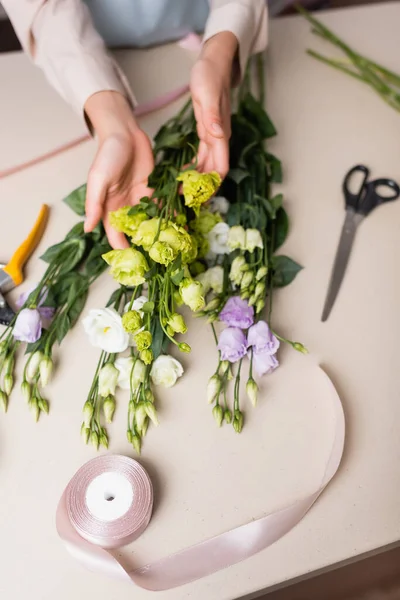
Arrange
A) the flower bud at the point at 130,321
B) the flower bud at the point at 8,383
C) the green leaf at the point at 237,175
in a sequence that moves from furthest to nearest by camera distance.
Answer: the green leaf at the point at 237,175 < the flower bud at the point at 8,383 < the flower bud at the point at 130,321

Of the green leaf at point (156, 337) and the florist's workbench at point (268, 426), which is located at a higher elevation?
the green leaf at point (156, 337)

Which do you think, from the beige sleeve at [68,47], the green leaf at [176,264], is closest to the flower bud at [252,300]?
the green leaf at [176,264]

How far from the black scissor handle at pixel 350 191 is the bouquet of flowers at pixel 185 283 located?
9 cm

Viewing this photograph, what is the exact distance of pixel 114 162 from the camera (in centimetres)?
60

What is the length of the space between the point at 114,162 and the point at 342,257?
0.28 metres

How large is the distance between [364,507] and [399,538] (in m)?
0.04

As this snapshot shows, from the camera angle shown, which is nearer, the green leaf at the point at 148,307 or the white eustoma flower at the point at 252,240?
the green leaf at the point at 148,307

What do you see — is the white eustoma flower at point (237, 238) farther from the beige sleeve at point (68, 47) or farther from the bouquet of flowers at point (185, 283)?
the beige sleeve at point (68, 47)

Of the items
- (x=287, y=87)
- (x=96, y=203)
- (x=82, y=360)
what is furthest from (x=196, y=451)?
(x=287, y=87)

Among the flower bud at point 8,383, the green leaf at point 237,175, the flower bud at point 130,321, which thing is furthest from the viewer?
the green leaf at point 237,175

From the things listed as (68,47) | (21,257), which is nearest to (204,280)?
(21,257)

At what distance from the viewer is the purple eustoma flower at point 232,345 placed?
0.56m

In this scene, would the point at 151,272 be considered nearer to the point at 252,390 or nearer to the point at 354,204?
the point at 252,390

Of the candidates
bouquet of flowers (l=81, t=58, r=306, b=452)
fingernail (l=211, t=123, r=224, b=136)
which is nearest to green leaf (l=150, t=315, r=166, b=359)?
bouquet of flowers (l=81, t=58, r=306, b=452)
